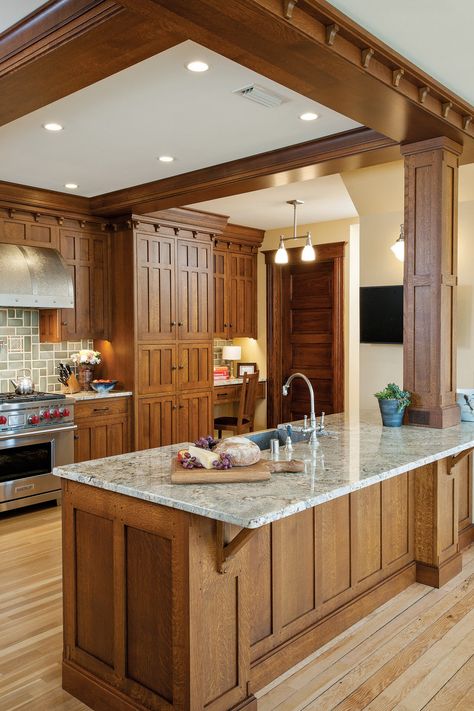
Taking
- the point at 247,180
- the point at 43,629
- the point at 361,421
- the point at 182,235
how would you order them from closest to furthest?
the point at 43,629, the point at 361,421, the point at 247,180, the point at 182,235

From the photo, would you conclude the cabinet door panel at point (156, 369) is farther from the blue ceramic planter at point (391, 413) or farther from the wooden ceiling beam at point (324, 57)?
the wooden ceiling beam at point (324, 57)

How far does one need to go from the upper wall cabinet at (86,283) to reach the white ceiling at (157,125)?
906 mm

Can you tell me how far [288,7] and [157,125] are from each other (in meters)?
1.78

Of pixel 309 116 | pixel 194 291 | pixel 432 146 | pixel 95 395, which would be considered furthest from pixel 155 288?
pixel 432 146

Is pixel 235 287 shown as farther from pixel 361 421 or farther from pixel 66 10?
pixel 66 10

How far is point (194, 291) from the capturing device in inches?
259

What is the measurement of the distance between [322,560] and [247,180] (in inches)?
112

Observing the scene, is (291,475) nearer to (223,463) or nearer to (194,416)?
(223,463)

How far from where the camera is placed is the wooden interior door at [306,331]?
24.3ft

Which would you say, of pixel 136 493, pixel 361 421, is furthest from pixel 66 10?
pixel 361 421

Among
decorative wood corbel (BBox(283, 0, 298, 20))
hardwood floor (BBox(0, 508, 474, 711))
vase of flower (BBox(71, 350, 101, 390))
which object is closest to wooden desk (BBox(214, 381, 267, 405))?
vase of flower (BBox(71, 350, 101, 390))

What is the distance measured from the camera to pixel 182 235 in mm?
6441

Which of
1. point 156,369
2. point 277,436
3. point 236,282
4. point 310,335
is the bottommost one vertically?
point 277,436

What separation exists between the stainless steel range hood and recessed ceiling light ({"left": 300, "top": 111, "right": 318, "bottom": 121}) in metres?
2.72
